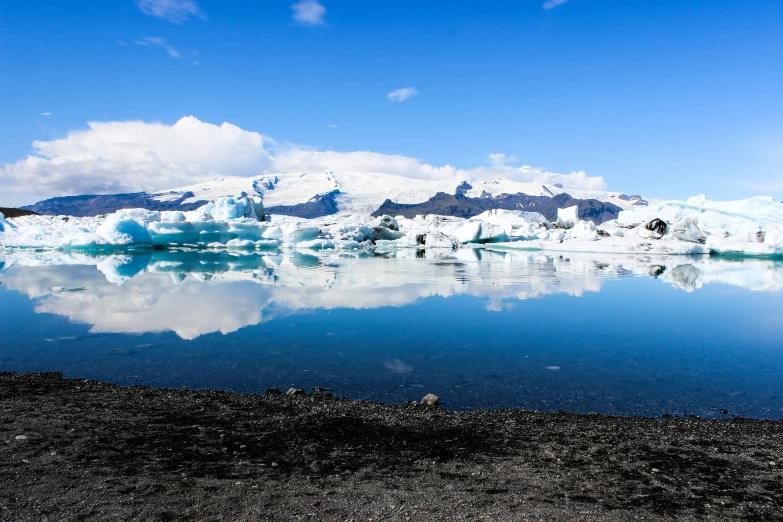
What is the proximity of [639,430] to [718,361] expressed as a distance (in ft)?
12.7

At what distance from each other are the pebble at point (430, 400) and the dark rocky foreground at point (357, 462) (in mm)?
209

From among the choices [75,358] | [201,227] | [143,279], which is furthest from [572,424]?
[201,227]

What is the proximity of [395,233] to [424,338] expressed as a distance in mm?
33638

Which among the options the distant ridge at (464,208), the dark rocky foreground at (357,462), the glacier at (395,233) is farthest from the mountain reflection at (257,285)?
the distant ridge at (464,208)

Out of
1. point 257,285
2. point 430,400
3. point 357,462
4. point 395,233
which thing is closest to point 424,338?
point 430,400

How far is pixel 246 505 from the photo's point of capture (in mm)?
3260

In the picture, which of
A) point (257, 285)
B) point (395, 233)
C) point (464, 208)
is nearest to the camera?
point (257, 285)

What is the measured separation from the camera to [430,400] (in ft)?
18.5

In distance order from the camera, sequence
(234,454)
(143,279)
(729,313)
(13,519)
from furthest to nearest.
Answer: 1. (143,279)
2. (729,313)
3. (234,454)
4. (13,519)

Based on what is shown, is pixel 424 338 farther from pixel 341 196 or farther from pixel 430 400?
pixel 341 196

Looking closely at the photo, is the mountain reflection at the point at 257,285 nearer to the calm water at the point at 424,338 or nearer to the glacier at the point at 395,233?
the calm water at the point at 424,338

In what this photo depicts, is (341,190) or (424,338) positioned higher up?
(341,190)

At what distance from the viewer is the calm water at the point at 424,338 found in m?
6.44

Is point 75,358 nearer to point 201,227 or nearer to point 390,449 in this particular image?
point 390,449
